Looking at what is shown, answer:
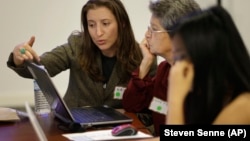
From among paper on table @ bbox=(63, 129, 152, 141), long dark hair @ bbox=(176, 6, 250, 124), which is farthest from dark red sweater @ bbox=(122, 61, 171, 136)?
long dark hair @ bbox=(176, 6, 250, 124)

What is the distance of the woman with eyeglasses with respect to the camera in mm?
1731

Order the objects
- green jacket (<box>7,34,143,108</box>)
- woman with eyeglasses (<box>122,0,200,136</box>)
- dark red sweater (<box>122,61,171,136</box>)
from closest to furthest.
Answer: woman with eyeglasses (<box>122,0,200,136</box>) → dark red sweater (<box>122,61,171,136</box>) → green jacket (<box>7,34,143,108</box>)

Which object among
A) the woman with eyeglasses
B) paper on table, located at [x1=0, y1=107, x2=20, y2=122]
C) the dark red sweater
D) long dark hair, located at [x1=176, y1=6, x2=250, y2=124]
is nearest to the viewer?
long dark hair, located at [x1=176, y1=6, x2=250, y2=124]

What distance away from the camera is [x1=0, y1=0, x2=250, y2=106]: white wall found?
303 cm

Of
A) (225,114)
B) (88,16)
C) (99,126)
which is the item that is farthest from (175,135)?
(88,16)

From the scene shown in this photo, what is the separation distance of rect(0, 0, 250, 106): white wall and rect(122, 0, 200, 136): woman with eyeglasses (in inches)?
42.2

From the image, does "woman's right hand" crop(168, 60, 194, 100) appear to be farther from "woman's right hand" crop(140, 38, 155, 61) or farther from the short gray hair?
"woman's right hand" crop(140, 38, 155, 61)

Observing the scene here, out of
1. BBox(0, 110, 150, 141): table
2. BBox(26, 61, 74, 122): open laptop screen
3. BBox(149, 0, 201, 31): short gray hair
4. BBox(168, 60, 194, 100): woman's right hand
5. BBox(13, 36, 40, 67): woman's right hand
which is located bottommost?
BBox(0, 110, 150, 141): table

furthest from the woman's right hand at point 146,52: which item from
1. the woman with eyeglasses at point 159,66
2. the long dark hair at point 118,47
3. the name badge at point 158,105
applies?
the name badge at point 158,105

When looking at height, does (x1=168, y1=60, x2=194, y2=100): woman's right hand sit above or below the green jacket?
above

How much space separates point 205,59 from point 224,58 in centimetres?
4

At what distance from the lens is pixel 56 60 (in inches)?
93.4

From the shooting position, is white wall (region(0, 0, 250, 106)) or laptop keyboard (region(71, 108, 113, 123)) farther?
white wall (region(0, 0, 250, 106))

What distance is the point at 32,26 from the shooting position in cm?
306
